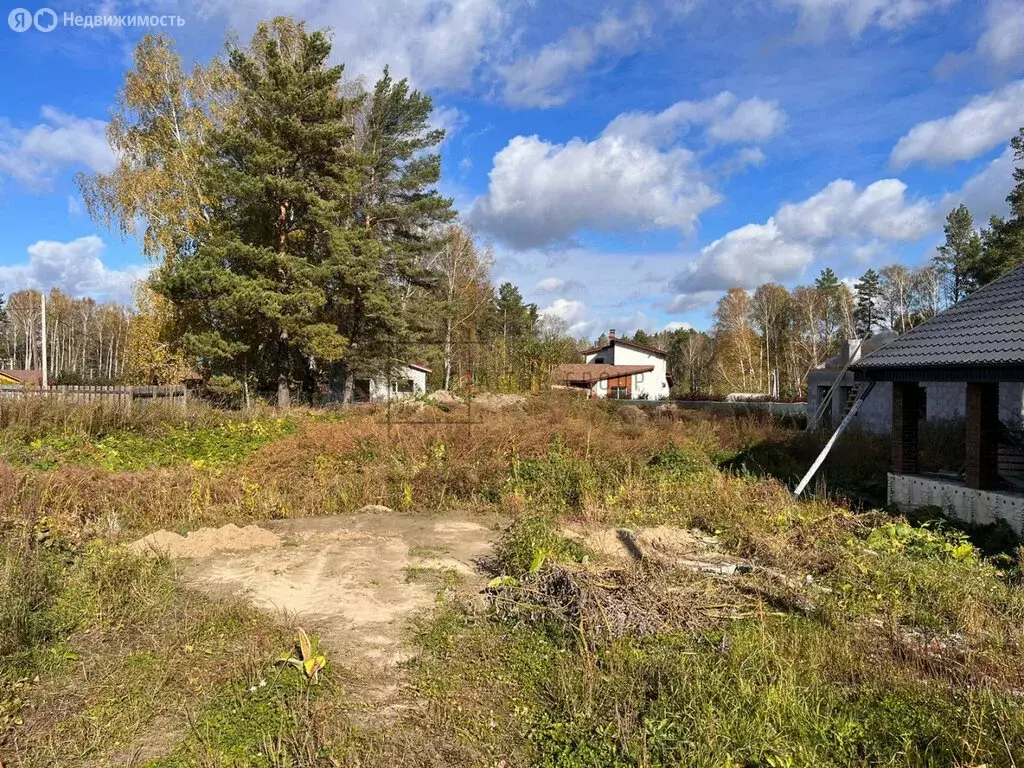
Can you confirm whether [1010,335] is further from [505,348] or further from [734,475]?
[505,348]

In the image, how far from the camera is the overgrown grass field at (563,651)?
3373 mm

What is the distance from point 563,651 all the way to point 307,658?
1920 millimetres

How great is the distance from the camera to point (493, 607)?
5465 mm

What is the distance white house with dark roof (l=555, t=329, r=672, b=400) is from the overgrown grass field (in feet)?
107

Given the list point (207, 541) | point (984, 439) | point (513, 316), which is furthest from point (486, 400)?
point (513, 316)

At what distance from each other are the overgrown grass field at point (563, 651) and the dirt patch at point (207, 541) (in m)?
0.48

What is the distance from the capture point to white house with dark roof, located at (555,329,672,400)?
4259 centimetres

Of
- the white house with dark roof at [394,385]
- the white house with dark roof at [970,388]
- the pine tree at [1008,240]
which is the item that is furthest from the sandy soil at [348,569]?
the pine tree at [1008,240]

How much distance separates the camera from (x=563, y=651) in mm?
4570

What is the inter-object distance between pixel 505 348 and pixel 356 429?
20.4 metres

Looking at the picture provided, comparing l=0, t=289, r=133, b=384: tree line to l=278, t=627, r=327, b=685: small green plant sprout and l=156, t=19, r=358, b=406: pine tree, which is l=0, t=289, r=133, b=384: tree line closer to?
l=156, t=19, r=358, b=406: pine tree

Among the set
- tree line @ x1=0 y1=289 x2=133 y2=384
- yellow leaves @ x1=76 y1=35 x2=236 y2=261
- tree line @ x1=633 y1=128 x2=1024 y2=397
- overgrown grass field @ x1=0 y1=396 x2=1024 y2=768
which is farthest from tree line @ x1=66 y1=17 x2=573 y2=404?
tree line @ x1=0 y1=289 x2=133 y2=384

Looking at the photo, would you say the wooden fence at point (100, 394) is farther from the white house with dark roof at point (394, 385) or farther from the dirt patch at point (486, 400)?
the white house with dark roof at point (394, 385)

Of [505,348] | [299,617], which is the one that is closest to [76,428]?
[299,617]
